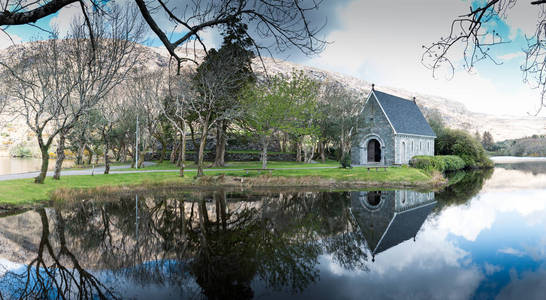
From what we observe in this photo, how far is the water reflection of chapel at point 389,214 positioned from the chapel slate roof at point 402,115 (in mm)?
18342

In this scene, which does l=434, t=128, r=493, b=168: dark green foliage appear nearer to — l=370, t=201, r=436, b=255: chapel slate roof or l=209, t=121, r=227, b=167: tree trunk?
l=209, t=121, r=227, b=167: tree trunk

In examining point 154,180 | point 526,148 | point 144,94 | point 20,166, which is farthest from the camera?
point 526,148

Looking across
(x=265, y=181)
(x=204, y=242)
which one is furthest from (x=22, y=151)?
(x=204, y=242)

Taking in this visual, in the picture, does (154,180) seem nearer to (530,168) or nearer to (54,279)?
(54,279)

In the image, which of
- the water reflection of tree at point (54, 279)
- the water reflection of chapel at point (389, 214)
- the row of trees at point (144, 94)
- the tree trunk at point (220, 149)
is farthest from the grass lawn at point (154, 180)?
the tree trunk at point (220, 149)

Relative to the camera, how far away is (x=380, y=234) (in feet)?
36.9

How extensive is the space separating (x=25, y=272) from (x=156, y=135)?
36.6 meters

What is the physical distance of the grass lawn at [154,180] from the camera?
53.4 feet

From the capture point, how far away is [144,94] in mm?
31641

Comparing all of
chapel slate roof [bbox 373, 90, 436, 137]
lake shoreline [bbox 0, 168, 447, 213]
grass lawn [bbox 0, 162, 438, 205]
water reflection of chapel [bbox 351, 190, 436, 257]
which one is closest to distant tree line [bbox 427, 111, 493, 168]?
chapel slate roof [bbox 373, 90, 436, 137]

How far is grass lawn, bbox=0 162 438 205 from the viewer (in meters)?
16.3

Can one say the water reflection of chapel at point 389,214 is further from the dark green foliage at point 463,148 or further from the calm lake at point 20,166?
the calm lake at point 20,166

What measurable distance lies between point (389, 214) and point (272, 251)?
7.81 metres

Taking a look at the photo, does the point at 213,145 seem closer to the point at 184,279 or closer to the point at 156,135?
the point at 156,135
